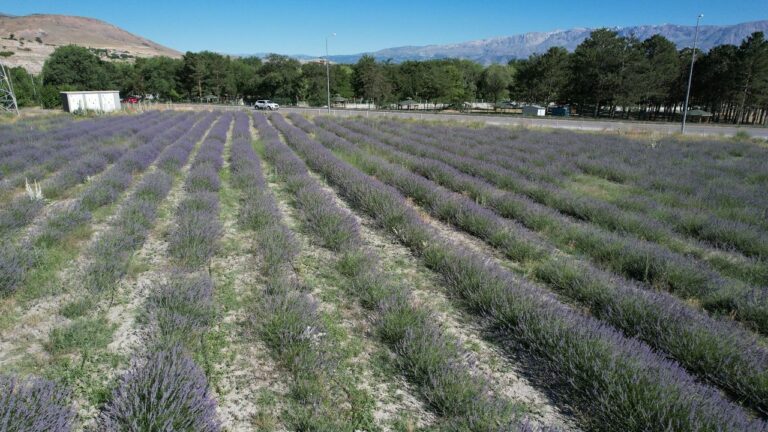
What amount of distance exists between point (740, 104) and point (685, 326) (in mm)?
55278

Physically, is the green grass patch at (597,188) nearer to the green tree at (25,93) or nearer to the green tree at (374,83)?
the green tree at (374,83)

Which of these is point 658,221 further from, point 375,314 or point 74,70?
point 74,70

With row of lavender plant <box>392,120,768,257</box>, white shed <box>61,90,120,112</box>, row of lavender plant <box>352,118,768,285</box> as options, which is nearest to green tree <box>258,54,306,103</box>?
white shed <box>61,90,120,112</box>

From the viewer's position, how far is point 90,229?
6.09 m

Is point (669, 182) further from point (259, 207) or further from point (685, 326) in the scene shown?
point (259, 207)

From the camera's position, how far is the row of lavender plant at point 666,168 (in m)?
8.20

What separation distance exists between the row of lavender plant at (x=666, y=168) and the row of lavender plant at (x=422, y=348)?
595cm

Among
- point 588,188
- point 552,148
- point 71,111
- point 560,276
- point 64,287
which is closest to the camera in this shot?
point 64,287

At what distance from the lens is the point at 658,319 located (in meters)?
3.48

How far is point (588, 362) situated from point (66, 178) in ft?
33.7

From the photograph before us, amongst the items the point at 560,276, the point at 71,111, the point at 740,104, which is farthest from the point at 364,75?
the point at 560,276

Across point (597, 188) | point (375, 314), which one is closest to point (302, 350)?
point (375, 314)

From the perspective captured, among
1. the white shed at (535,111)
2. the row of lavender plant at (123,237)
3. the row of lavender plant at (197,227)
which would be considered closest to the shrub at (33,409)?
the row of lavender plant at (123,237)

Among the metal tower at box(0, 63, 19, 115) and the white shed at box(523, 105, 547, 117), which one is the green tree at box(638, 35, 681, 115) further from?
the metal tower at box(0, 63, 19, 115)
